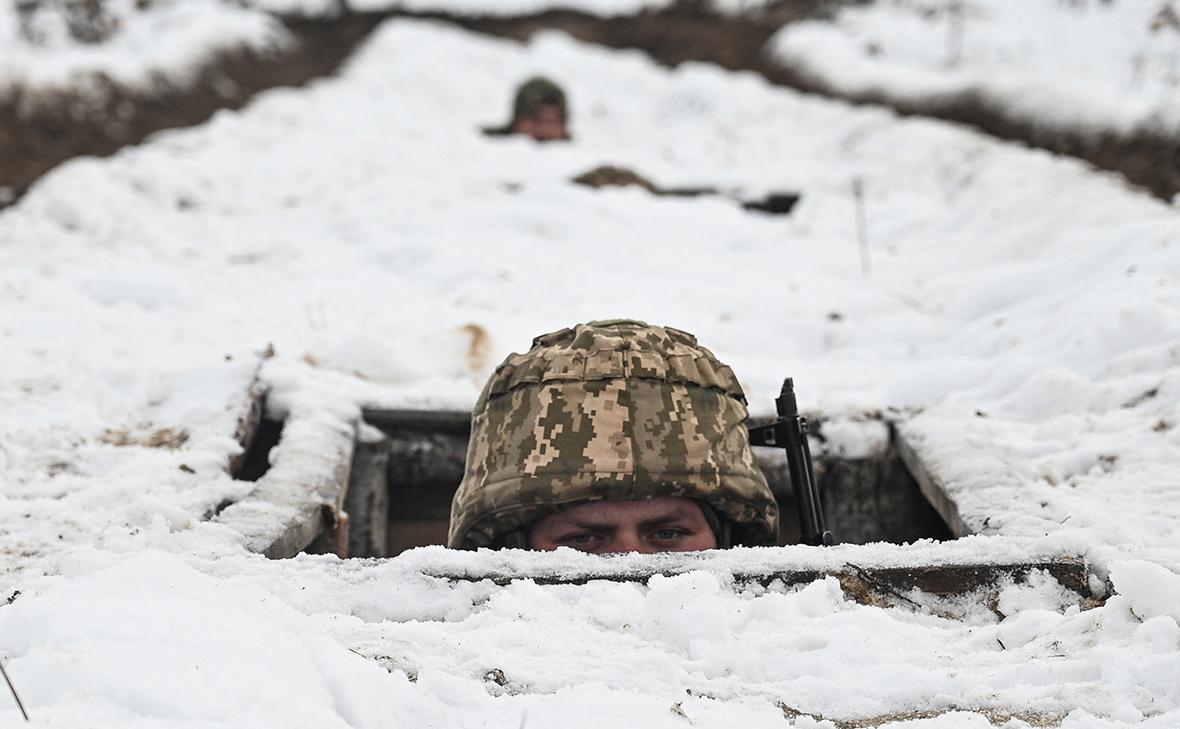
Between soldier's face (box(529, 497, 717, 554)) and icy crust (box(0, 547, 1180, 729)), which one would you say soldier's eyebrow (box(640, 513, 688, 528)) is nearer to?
soldier's face (box(529, 497, 717, 554))

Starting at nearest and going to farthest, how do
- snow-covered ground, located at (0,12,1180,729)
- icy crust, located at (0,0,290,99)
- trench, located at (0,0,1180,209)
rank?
snow-covered ground, located at (0,12,1180,729)
trench, located at (0,0,1180,209)
icy crust, located at (0,0,290,99)

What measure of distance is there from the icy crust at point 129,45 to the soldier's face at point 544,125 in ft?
12.1

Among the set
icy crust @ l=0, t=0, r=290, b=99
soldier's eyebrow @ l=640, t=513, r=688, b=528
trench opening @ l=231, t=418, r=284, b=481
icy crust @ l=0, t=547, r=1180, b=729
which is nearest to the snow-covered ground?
icy crust @ l=0, t=547, r=1180, b=729

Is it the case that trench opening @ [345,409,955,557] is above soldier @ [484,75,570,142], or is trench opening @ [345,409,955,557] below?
below

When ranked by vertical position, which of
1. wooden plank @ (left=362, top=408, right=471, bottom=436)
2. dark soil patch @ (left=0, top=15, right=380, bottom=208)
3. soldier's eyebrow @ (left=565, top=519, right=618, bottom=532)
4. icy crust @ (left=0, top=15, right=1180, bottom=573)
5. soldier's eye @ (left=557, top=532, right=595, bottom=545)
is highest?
dark soil patch @ (left=0, top=15, right=380, bottom=208)

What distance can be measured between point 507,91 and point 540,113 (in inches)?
145

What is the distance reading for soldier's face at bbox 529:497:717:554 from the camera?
7.93 ft

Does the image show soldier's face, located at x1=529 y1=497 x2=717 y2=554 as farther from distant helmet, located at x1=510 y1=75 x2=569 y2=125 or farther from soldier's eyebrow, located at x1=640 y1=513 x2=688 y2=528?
distant helmet, located at x1=510 y1=75 x2=569 y2=125

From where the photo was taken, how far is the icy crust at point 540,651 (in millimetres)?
1146

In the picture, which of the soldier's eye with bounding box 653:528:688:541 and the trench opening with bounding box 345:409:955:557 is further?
the trench opening with bounding box 345:409:955:557

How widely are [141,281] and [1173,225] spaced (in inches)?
183

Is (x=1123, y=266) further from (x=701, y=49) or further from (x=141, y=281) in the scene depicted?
(x=701, y=49)

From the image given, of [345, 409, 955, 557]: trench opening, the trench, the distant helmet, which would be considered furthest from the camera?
the distant helmet

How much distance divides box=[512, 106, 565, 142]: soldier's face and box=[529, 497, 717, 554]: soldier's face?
8.00 meters
